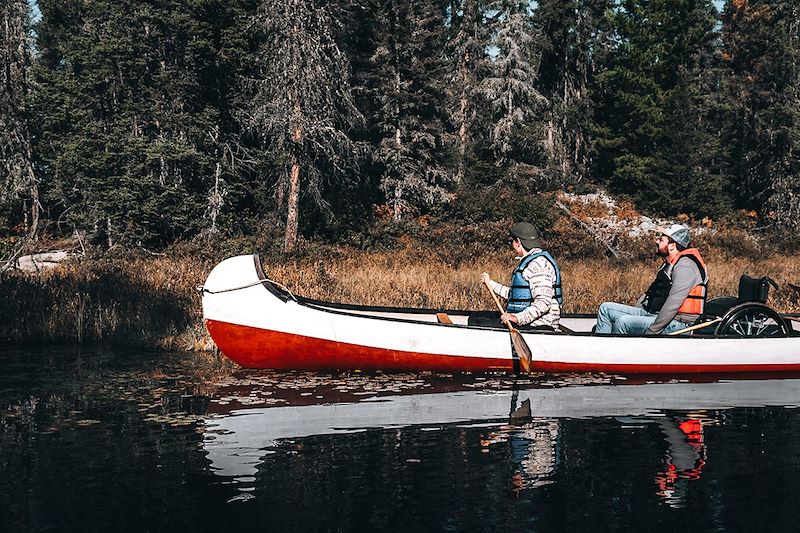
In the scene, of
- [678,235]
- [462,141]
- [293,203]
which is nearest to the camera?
[678,235]

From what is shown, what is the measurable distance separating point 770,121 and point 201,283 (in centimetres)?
3095

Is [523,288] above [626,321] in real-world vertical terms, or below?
above

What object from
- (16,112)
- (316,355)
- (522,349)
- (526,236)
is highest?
(16,112)

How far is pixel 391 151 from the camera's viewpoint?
31641 mm

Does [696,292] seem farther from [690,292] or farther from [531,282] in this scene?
[531,282]

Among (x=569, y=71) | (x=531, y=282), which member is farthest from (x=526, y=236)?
(x=569, y=71)

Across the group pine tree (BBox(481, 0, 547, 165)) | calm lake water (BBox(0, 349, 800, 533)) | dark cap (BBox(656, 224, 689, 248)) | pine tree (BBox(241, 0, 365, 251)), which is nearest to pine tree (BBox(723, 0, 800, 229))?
pine tree (BBox(481, 0, 547, 165))

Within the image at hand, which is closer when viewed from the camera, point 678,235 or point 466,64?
point 678,235

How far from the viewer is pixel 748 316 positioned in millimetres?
11508

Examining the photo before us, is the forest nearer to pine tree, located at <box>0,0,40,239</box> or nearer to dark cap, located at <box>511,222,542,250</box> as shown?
pine tree, located at <box>0,0,40,239</box>

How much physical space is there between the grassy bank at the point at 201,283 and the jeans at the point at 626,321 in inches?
160

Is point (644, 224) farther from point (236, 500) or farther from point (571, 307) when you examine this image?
point (236, 500)

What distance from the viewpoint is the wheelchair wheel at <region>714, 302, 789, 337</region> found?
1126cm

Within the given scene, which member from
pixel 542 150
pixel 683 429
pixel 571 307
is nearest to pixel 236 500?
pixel 683 429
